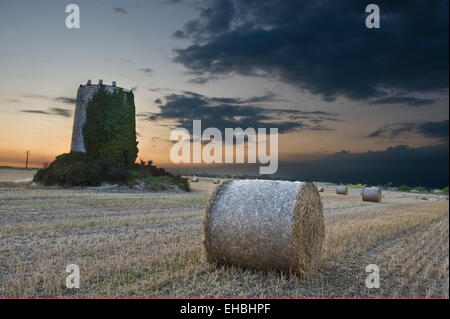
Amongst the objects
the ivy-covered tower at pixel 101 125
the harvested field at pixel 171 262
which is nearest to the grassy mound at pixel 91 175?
the ivy-covered tower at pixel 101 125

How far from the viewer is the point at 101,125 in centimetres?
2834

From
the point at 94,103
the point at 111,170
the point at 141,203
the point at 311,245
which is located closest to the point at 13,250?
the point at 311,245

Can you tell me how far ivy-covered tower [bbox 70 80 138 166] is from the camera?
1108 inches

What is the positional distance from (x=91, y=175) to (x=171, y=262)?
738 inches

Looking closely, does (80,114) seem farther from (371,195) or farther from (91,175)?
(371,195)

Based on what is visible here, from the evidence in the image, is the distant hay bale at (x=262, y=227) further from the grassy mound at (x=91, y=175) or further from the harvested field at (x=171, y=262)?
the grassy mound at (x=91, y=175)

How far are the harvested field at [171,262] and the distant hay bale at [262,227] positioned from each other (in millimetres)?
216

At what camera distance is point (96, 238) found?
8258 millimetres

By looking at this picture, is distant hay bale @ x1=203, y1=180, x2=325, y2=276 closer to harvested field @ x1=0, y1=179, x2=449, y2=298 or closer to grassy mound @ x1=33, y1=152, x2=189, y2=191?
harvested field @ x1=0, y1=179, x2=449, y2=298

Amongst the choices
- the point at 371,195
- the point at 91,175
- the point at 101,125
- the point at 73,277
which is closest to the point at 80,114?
→ the point at 101,125

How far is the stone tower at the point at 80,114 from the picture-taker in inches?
1108
